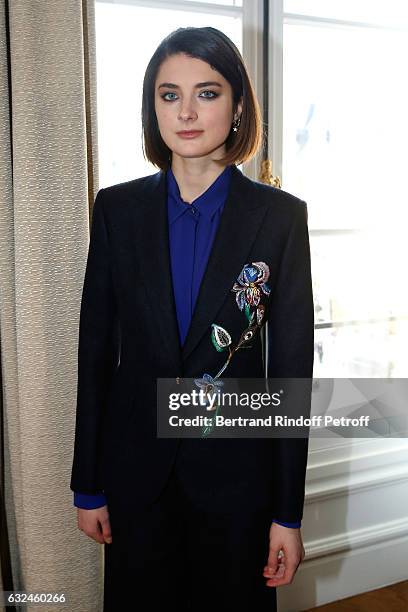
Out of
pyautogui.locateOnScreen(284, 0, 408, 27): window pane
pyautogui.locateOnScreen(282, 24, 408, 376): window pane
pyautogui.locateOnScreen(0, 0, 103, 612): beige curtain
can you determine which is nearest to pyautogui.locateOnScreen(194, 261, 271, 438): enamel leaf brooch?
pyautogui.locateOnScreen(0, 0, 103, 612): beige curtain

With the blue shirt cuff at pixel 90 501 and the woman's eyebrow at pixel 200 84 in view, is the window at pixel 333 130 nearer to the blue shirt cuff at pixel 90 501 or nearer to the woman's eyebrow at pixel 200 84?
the woman's eyebrow at pixel 200 84

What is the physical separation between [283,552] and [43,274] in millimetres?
759

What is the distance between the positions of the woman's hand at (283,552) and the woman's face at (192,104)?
0.68 meters

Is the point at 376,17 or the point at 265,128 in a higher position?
the point at 376,17

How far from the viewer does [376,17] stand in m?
A: 1.98

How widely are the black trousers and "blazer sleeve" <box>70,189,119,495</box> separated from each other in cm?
7

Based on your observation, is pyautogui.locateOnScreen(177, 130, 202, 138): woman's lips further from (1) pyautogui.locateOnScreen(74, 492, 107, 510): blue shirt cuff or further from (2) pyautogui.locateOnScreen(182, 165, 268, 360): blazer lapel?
(1) pyautogui.locateOnScreen(74, 492, 107, 510): blue shirt cuff

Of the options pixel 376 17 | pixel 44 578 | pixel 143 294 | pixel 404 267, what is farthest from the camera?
pixel 404 267

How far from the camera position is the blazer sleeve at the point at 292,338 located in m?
1.17

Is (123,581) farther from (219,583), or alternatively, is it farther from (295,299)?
(295,299)

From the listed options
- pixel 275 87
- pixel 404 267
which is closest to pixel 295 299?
pixel 275 87

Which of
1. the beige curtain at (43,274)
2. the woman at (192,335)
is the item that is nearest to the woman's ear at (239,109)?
the woman at (192,335)

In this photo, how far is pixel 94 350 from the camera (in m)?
1.21

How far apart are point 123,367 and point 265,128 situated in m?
0.93
